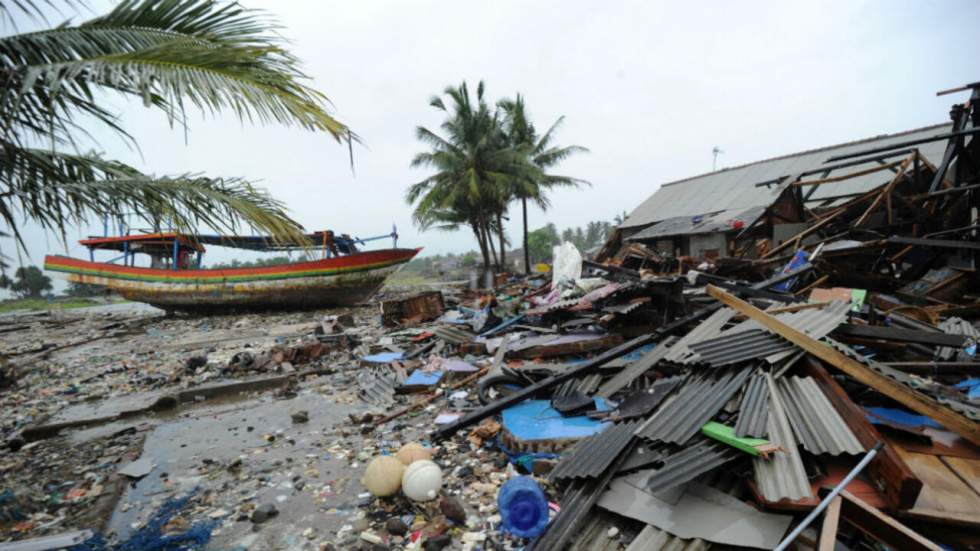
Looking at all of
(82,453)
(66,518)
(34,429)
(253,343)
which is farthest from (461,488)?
(253,343)

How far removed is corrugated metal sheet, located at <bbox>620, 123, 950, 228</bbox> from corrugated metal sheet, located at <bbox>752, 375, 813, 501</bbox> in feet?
36.4

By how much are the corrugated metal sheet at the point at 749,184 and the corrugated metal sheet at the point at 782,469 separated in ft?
36.4

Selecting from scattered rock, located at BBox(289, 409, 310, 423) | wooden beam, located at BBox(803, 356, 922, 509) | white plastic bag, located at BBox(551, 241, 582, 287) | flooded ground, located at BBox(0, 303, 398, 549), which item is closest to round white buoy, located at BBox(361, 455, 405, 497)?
flooded ground, located at BBox(0, 303, 398, 549)

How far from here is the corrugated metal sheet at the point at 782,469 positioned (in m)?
1.82

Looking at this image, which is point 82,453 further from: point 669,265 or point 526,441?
point 669,265

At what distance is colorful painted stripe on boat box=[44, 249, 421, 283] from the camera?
529 inches

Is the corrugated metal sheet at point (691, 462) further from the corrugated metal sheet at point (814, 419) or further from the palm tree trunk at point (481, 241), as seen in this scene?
the palm tree trunk at point (481, 241)

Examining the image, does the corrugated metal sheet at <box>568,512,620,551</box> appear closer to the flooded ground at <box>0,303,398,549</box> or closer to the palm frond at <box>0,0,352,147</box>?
the flooded ground at <box>0,303,398,549</box>

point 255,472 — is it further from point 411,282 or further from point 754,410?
point 411,282

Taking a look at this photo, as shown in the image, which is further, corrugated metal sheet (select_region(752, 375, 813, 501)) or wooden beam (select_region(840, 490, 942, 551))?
corrugated metal sheet (select_region(752, 375, 813, 501))

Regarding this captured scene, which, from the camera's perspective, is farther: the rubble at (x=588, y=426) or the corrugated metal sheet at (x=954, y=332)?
the corrugated metal sheet at (x=954, y=332)

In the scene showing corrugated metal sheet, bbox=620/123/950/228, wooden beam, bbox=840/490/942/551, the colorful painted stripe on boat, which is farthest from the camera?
the colorful painted stripe on boat

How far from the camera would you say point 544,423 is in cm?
335

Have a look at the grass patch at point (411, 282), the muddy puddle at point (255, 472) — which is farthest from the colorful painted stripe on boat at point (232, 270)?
the grass patch at point (411, 282)
